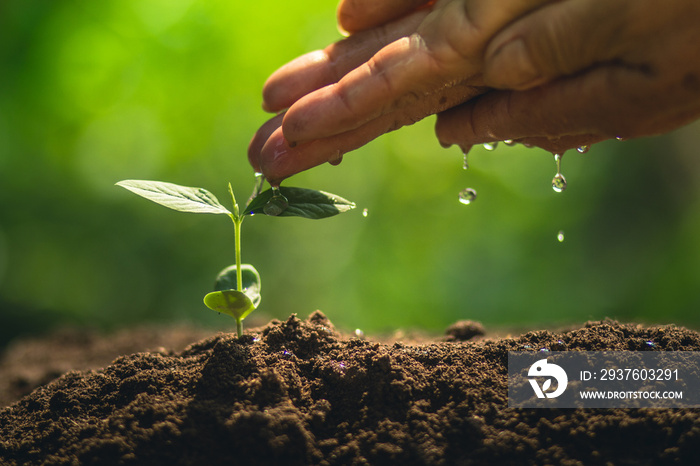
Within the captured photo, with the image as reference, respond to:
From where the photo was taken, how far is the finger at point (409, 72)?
119 cm

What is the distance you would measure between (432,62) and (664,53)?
498 mm

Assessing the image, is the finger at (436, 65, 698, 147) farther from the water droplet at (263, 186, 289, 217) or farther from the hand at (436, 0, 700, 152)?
the water droplet at (263, 186, 289, 217)

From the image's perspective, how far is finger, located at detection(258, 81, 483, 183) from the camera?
55.7 inches

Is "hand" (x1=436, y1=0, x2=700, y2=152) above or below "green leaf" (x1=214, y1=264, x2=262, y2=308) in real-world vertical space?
above

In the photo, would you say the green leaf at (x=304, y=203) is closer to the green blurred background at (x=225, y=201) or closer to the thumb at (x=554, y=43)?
the thumb at (x=554, y=43)

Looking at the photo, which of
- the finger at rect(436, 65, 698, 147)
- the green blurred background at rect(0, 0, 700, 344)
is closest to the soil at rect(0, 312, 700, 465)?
the finger at rect(436, 65, 698, 147)

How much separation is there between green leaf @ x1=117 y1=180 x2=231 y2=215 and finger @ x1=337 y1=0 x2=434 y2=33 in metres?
0.77

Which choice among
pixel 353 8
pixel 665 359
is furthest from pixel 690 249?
pixel 353 8

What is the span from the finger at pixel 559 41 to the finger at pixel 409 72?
0.16 feet

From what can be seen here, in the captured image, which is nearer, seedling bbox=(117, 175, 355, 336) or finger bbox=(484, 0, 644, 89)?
finger bbox=(484, 0, 644, 89)

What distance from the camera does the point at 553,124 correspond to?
4.26ft

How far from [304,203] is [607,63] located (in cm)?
81

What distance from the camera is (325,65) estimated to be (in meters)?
1.65

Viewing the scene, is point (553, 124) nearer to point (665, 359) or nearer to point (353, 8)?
point (665, 359)
